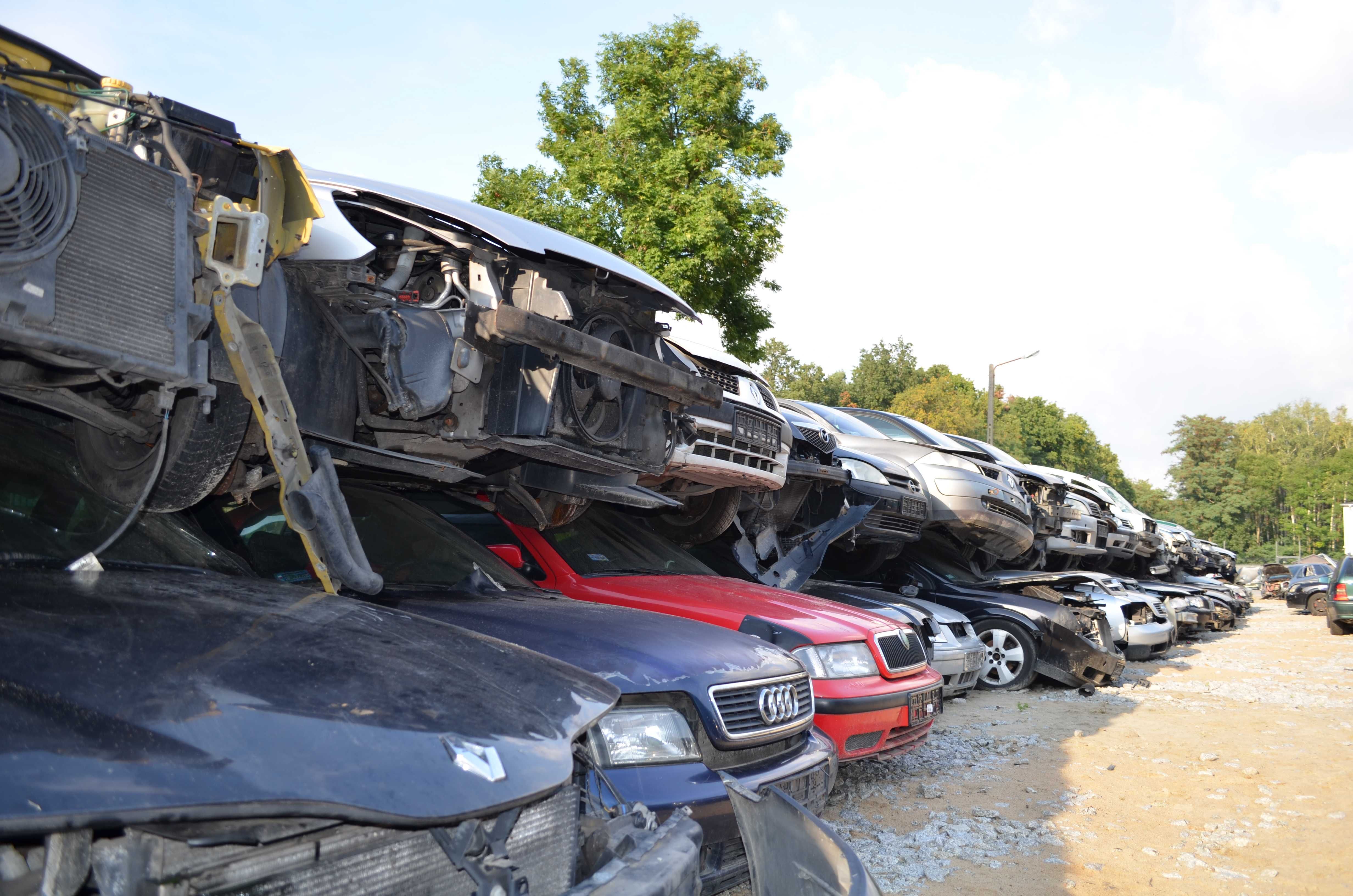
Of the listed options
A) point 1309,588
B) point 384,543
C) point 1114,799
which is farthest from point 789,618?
point 1309,588

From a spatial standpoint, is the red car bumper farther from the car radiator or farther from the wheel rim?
the wheel rim

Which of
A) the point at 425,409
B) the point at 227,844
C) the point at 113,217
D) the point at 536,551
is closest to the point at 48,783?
the point at 227,844

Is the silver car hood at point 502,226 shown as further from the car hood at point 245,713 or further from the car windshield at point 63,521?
the car hood at point 245,713

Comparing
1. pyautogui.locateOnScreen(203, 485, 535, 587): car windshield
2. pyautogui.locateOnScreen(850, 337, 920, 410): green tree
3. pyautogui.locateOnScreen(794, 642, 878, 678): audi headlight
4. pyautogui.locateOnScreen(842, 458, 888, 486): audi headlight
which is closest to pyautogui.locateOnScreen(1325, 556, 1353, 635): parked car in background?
pyautogui.locateOnScreen(842, 458, 888, 486): audi headlight

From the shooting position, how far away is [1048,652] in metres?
8.57

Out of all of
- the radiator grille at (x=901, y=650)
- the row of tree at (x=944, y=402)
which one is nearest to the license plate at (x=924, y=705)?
the radiator grille at (x=901, y=650)

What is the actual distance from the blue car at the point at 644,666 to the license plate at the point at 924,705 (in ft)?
3.76

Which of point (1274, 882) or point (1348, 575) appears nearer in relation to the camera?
point (1274, 882)

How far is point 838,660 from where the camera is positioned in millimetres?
4691

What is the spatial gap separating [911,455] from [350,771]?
346 inches

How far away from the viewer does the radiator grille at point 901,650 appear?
4914 millimetres

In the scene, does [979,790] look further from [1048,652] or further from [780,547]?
[1048,652]

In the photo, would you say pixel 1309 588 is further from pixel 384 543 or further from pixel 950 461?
pixel 384 543

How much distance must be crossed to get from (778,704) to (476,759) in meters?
2.11
